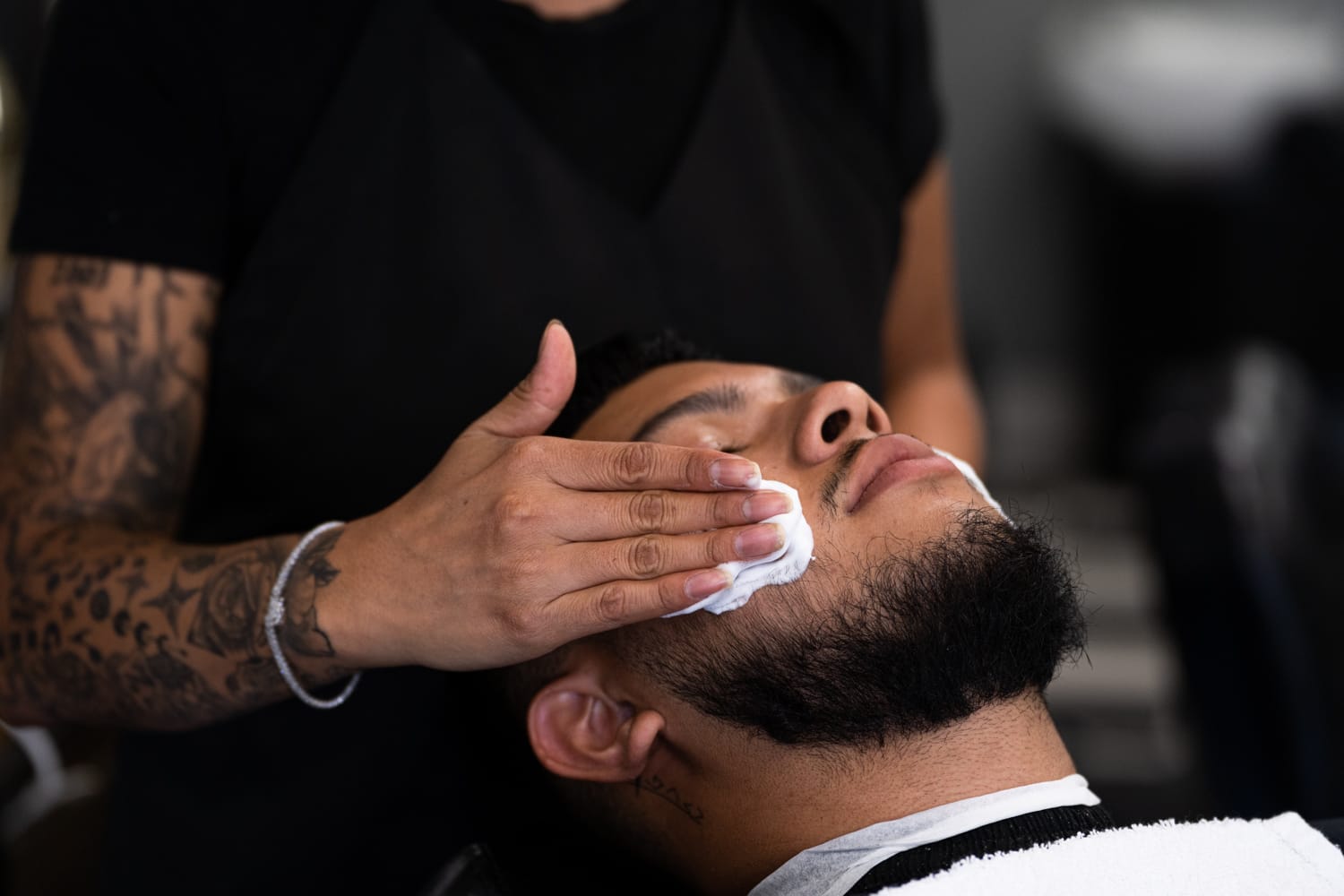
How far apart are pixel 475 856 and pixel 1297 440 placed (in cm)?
176

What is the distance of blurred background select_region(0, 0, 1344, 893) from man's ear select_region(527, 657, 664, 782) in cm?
92

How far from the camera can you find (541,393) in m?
0.89

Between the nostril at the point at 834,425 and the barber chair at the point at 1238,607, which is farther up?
the nostril at the point at 834,425

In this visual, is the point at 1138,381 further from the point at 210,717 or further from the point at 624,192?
the point at 210,717

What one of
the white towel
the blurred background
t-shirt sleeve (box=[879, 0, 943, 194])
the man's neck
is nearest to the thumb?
the man's neck

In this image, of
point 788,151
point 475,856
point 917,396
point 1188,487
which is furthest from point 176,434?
point 1188,487

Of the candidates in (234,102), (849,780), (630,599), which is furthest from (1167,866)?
(234,102)

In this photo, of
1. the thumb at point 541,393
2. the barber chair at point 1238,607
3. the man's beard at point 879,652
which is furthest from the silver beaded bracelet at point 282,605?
the barber chair at point 1238,607

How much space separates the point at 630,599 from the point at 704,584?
0.05 m

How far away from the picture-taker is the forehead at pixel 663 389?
1.17 metres

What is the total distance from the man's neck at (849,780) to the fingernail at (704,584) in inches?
8.8

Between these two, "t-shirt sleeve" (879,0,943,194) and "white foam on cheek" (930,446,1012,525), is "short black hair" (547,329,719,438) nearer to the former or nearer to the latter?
"white foam on cheek" (930,446,1012,525)

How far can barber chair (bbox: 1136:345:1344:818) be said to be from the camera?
1.56 metres

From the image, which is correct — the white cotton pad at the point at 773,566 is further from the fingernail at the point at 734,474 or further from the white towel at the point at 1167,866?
the white towel at the point at 1167,866
